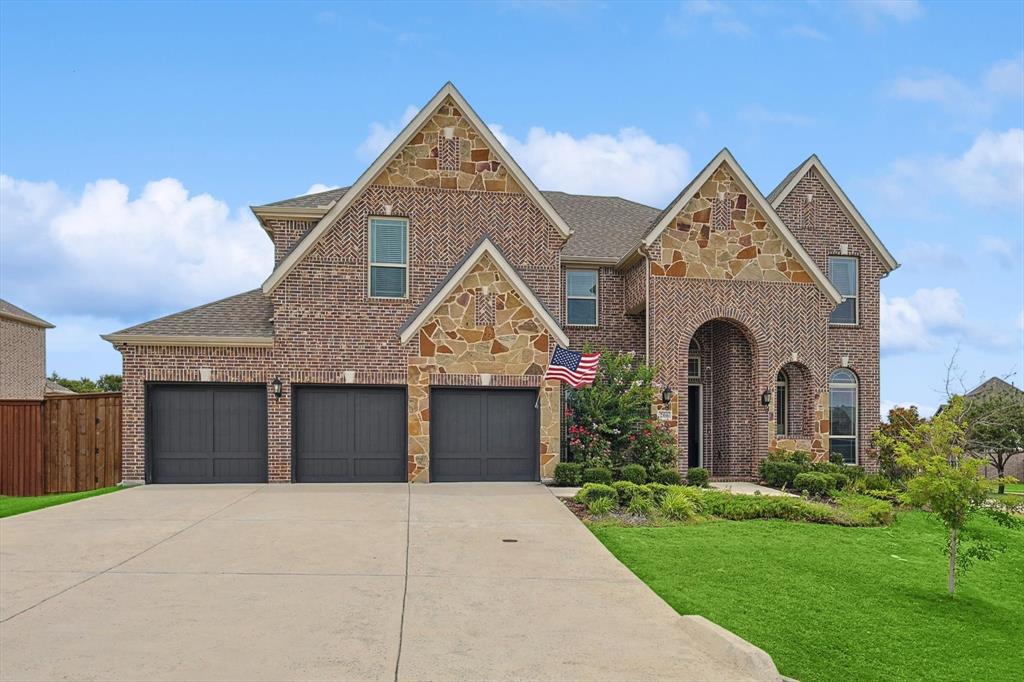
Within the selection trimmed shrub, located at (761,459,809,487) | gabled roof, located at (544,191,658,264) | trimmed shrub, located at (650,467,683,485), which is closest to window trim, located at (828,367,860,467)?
trimmed shrub, located at (761,459,809,487)

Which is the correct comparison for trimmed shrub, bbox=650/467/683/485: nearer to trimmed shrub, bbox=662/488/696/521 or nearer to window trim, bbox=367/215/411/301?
trimmed shrub, bbox=662/488/696/521

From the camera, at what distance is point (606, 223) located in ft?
72.7

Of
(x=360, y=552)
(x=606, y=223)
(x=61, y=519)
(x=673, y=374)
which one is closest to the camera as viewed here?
(x=360, y=552)

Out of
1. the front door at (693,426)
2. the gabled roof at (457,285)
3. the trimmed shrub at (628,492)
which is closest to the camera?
the trimmed shrub at (628,492)

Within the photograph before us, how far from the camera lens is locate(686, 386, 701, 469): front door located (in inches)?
784

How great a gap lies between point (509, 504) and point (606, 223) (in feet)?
36.8

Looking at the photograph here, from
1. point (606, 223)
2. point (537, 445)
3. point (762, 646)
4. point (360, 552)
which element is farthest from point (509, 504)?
point (606, 223)

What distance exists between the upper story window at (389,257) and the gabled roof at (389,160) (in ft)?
2.94

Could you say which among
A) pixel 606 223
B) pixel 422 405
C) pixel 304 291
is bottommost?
pixel 422 405

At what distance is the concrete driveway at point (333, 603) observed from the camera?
5895 mm

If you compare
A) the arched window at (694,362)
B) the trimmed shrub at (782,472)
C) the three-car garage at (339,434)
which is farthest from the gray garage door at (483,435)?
the trimmed shrub at (782,472)

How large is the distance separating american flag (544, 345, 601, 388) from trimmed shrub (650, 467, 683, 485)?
2705mm

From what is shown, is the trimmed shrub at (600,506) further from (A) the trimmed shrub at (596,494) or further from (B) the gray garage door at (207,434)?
(B) the gray garage door at (207,434)

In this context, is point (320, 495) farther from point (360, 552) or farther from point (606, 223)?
point (606, 223)
